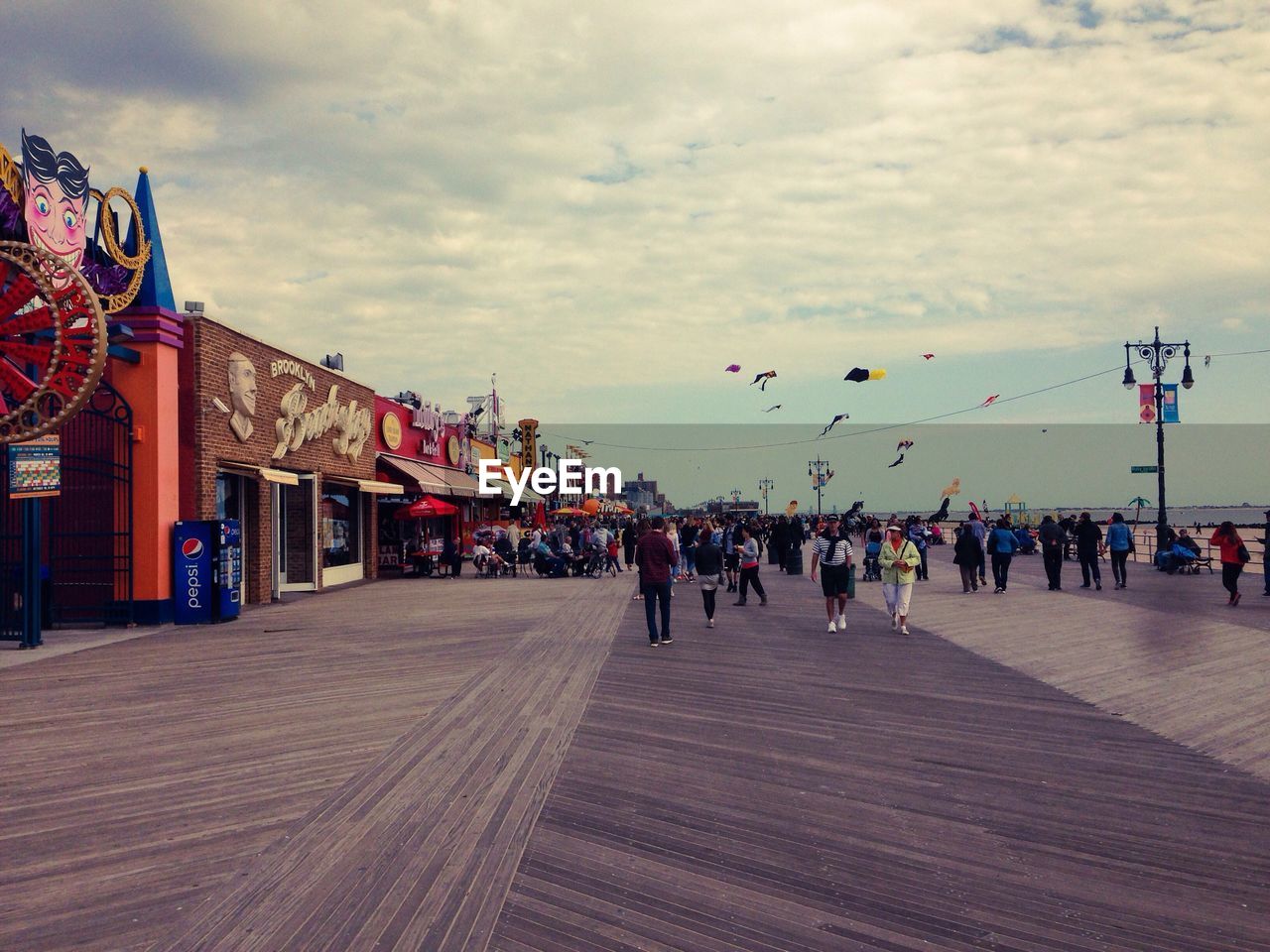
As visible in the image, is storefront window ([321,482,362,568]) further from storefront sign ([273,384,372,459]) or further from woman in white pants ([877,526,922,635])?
woman in white pants ([877,526,922,635])

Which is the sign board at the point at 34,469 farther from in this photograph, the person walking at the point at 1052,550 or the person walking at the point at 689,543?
the person walking at the point at 1052,550

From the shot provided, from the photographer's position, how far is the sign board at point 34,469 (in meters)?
13.3

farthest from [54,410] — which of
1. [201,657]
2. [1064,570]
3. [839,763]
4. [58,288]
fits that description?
[1064,570]

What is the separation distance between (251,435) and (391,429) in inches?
469

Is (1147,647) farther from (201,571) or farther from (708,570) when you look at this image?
(201,571)

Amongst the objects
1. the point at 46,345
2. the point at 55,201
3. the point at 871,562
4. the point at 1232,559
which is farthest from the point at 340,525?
the point at 1232,559

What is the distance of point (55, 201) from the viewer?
46.1 ft

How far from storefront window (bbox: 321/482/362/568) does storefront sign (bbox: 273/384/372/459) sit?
1110mm

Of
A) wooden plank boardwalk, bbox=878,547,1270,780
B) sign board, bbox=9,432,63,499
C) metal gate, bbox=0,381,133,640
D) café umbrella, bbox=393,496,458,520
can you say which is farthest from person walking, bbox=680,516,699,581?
sign board, bbox=9,432,63,499

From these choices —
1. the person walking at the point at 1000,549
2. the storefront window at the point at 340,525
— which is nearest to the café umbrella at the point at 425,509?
the storefront window at the point at 340,525

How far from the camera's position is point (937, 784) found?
6.38m

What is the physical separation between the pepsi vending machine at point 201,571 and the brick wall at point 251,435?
0.93 metres

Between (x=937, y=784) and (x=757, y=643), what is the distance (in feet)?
22.8

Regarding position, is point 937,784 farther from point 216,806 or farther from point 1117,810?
point 216,806
